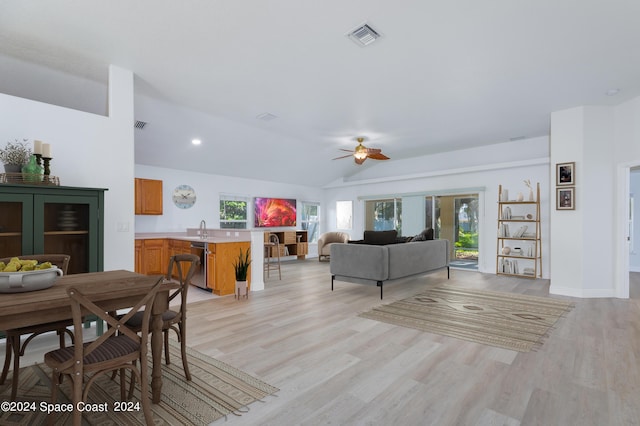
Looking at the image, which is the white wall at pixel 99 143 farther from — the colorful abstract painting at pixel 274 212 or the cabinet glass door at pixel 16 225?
the colorful abstract painting at pixel 274 212

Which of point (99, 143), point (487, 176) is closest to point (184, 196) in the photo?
point (99, 143)

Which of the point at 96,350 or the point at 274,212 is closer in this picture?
the point at 96,350

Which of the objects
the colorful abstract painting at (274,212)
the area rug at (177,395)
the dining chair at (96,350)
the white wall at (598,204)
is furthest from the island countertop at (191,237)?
the white wall at (598,204)

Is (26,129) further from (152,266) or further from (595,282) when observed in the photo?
(595,282)

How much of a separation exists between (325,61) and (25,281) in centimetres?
321

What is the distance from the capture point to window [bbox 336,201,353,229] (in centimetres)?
1035

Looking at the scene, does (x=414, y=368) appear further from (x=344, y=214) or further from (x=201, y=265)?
(x=344, y=214)

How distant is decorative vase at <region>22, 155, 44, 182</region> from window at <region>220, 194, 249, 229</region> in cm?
522

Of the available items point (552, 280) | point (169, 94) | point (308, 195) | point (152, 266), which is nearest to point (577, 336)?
point (552, 280)

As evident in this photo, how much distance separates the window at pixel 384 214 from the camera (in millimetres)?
9242

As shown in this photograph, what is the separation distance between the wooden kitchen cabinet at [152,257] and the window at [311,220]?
454 centimetres

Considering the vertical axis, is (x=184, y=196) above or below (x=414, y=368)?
above

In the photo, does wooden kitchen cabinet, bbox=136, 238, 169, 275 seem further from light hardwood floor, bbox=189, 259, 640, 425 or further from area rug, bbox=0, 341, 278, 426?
area rug, bbox=0, 341, 278, 426

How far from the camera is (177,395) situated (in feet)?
7.26
